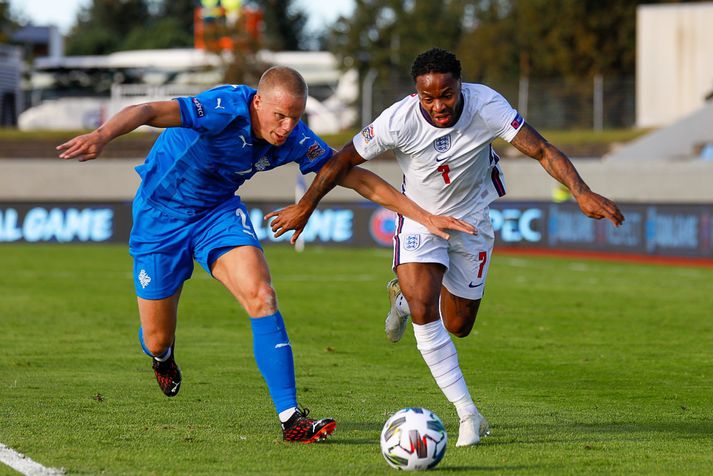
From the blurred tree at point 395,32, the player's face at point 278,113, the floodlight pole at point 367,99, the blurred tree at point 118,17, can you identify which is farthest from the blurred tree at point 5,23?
the player's face at point 278,113

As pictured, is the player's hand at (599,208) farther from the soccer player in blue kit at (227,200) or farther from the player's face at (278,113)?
the player's face at (278,113)

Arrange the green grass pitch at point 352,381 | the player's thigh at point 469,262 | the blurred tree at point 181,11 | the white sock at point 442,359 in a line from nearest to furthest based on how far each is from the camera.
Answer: the green grass pitch at point 352,381 < the white sock at point 442,359 < the player's thigh at point 469,262 < the blurred tree at point 181,11

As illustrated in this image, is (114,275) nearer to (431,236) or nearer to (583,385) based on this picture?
(583,385)

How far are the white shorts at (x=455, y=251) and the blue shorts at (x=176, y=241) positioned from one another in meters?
0.93

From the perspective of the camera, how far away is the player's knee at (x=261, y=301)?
7.33m

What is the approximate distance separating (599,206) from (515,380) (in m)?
3.42

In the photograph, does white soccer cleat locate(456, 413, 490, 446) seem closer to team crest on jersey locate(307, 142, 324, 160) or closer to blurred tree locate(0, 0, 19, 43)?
team crest on jersey locate(307, 142, 324, 160)

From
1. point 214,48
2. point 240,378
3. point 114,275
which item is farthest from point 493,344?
point 214,48

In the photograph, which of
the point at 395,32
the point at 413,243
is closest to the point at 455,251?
the point at 413,243

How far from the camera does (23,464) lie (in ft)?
21.2

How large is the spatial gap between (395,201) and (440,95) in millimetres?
748

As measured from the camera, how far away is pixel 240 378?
404 inches

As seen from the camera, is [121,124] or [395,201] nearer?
[121,124]

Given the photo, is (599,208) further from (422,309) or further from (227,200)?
(227,200)
